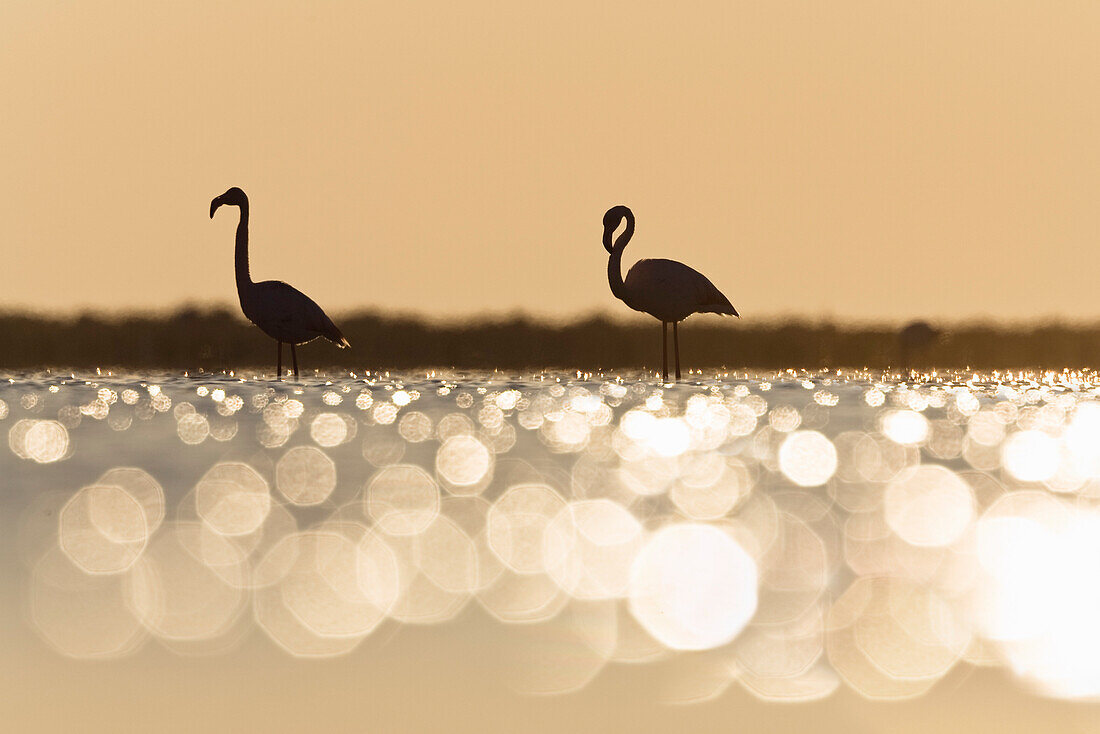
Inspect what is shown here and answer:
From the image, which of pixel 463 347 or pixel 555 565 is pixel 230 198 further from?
pixel 555 565

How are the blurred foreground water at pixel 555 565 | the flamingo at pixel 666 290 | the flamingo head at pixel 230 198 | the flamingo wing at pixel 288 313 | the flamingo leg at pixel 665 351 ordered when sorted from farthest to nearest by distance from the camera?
the flamingo head at pixel 230 198, the flamingo at pixel 666 290, the flamingo wing at pixel 288 313, the flamingo leg at pixel 665 351, the blurred foreground water at pixel 555 565

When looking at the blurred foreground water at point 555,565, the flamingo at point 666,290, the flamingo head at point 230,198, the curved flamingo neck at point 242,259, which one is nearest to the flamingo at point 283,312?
the curved flamingo neck at point 242,259

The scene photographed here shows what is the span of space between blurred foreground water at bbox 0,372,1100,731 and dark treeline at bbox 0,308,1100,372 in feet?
39.9

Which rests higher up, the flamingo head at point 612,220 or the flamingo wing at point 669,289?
the flamingo head at point 612,220

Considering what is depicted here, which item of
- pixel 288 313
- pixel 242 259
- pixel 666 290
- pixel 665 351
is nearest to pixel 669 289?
pixel 666 290

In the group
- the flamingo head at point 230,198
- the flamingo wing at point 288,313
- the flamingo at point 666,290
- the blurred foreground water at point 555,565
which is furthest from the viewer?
the flamingo head at point 230,198

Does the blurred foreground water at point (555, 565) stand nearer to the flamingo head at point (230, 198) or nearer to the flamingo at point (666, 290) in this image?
the flamingo at point (666, 290)

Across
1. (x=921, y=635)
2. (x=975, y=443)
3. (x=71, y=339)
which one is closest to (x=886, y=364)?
(x=71, y=339)

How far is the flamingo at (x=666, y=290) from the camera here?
1933 cm

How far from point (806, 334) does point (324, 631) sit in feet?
65.9

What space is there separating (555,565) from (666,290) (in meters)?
14.1

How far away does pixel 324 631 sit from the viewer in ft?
14.1

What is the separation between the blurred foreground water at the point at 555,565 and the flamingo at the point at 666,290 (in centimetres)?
834

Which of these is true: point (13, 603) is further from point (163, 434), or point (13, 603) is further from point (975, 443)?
point (975, 443)
